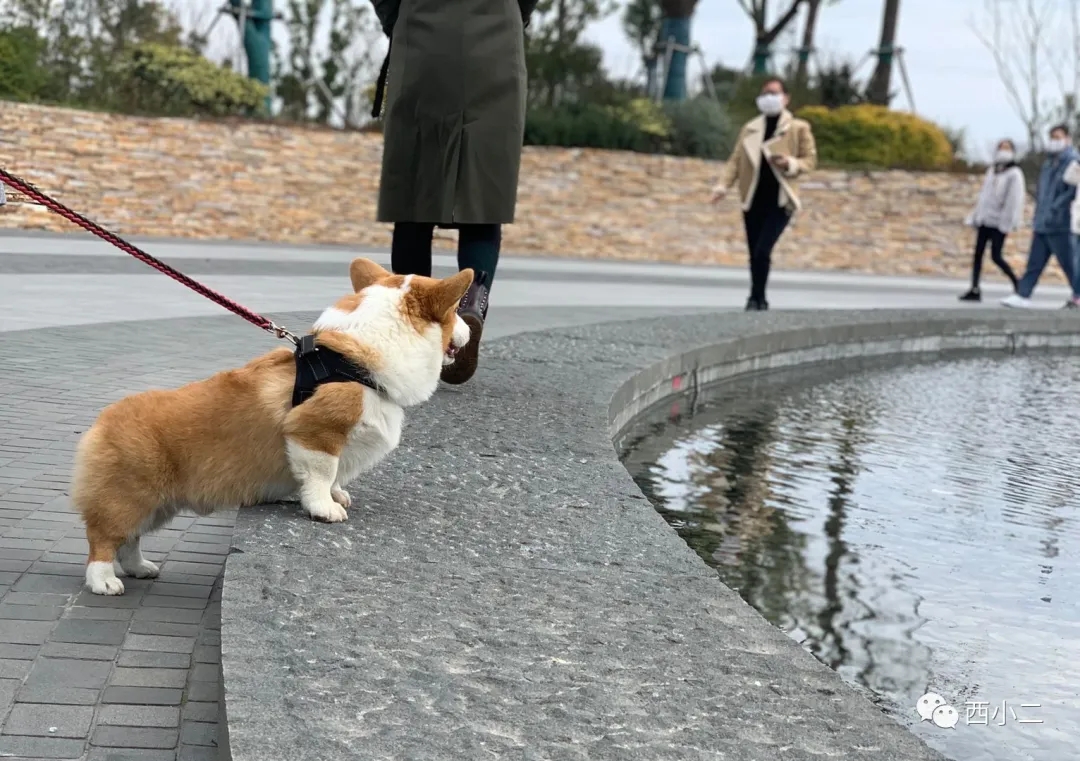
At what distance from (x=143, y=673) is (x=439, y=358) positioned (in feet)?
3.96

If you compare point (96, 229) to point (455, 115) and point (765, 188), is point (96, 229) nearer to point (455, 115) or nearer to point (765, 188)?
point (455, 115)

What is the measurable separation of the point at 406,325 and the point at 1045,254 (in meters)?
14.2

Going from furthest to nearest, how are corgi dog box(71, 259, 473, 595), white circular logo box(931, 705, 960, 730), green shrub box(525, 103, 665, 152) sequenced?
green shrub box(525, 103, 665, 152)
corgi dog box(71, 259, 473, 595)
white circular logo box(931, 705, 960, 730)

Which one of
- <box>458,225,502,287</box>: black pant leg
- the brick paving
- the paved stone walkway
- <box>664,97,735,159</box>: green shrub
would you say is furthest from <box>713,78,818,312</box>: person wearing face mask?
<box>664,97,735,159</box>: green shrub

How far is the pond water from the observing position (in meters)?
3.42

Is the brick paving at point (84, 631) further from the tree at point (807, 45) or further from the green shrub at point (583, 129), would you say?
the tree at point (807, 45)

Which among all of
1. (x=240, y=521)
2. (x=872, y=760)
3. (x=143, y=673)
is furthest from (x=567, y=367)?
(x=872, y=760)

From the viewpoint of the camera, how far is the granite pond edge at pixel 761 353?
2355mm

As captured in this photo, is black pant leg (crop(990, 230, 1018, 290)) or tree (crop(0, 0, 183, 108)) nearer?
black pant leg (crop(990, 230, 1018, 290))

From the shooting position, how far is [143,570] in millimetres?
3459

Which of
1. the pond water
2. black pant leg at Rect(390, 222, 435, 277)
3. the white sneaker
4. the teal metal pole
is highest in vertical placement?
the teal metal pole

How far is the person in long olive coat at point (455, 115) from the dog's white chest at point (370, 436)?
1903 millimetres

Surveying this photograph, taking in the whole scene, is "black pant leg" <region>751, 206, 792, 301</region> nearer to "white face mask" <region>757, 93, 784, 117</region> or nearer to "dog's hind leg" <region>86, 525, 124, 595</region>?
"white face mask" <region>757, 93, 784, 117</region>

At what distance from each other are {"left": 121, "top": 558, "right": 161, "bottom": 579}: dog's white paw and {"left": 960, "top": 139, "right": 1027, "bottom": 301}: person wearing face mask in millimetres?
14868
